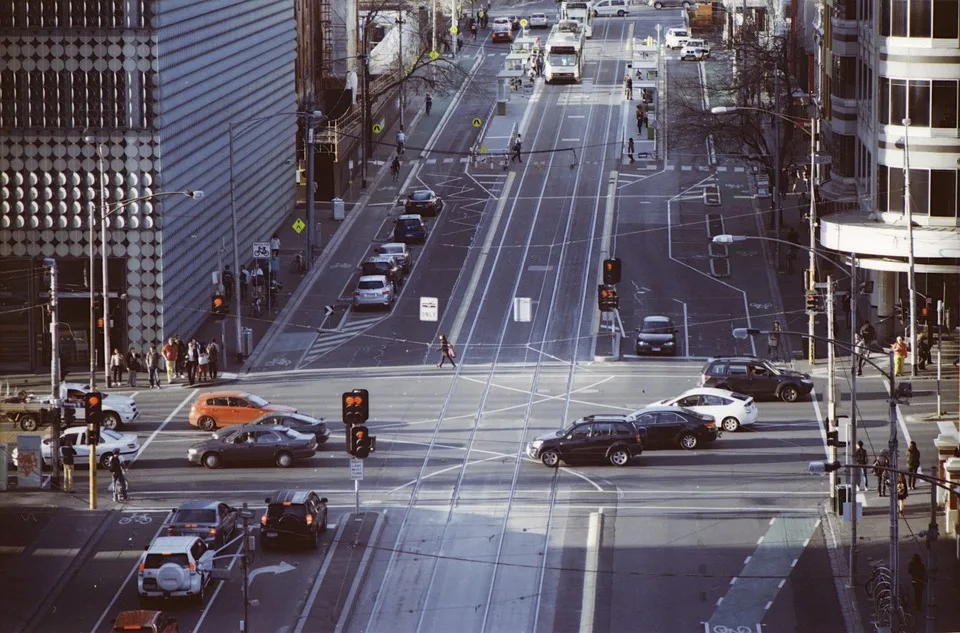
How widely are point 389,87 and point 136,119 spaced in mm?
42031

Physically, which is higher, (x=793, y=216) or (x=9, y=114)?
(x=9, y=114)

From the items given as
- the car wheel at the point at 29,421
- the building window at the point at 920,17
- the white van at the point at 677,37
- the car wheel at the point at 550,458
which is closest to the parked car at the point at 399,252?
the car wheel at the point at 29,421

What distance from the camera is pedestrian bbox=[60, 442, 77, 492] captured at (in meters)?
55.2

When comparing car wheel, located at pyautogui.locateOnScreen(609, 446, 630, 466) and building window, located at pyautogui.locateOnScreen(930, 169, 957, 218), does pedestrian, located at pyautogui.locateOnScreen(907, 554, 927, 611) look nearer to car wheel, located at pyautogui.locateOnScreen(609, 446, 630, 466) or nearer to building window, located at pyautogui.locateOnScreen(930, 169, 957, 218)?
car wheel, located at pyautogui.locateOnScreen(609, 446, 630, 466)

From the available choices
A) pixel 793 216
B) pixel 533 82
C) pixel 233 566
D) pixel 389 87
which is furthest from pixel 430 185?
pixel 233 566

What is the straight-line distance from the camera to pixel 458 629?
45.3 metres

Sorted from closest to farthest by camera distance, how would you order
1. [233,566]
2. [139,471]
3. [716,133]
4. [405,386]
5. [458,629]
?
[458,629], [233,566], [139,471], [405,386], [716,133]

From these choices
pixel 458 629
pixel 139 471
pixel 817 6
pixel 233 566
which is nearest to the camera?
pixel 458 629

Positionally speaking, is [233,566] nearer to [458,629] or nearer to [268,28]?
[458,629]

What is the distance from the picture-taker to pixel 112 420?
65062mm

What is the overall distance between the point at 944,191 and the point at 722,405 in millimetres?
15947

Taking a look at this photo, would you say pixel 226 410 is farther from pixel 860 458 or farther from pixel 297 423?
pixel 860 458

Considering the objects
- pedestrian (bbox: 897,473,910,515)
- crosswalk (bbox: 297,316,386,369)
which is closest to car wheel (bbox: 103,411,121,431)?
crosswalk (bbox: 297,316,386,369)

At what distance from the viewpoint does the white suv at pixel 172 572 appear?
46.6 meters
